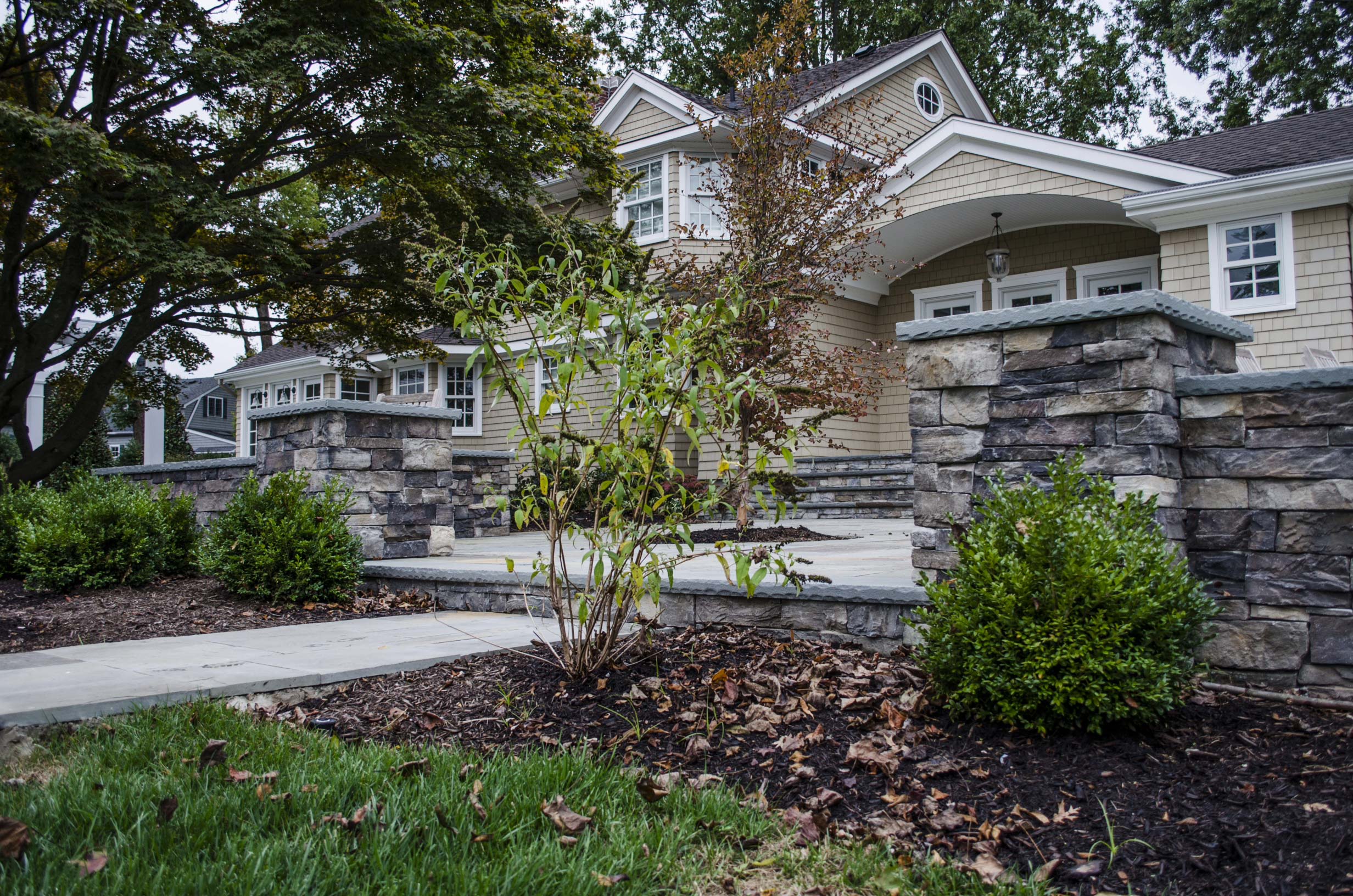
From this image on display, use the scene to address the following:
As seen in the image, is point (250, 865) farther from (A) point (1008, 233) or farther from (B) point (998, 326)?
(A) point (1008, 233)

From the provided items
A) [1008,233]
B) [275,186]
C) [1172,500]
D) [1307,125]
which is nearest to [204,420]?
[275,186]

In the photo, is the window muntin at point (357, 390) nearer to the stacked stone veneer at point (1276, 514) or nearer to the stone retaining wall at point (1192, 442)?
the stone retaining wall at point (1192, 442)

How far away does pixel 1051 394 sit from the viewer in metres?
3.52

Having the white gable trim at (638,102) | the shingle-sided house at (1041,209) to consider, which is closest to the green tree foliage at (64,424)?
the shingle-sided house at (1041,209)

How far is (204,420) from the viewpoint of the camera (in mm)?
44188

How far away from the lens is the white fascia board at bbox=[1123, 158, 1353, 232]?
9953mm

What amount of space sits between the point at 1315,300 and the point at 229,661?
37.3 feet

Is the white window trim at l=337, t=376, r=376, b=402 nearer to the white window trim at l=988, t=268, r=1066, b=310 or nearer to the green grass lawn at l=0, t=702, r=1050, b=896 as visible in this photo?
the white window trim at l=988, t=268, r=1066, b=310

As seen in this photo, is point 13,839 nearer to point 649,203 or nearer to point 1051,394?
point 1051,394

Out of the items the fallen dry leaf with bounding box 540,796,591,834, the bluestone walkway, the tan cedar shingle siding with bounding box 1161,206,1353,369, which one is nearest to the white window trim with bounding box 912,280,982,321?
the tan cedar shingle siding with bounding box 1161,206,1353,369

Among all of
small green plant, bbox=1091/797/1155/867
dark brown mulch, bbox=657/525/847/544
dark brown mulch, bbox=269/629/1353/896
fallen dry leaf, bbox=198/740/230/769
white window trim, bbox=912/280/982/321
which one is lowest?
small green plant, bbox=1091/797/1155/867

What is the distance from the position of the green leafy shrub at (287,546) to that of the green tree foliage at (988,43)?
19.6 metres

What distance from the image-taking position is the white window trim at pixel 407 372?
766 inches

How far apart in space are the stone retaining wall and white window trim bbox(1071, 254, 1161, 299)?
971cm
